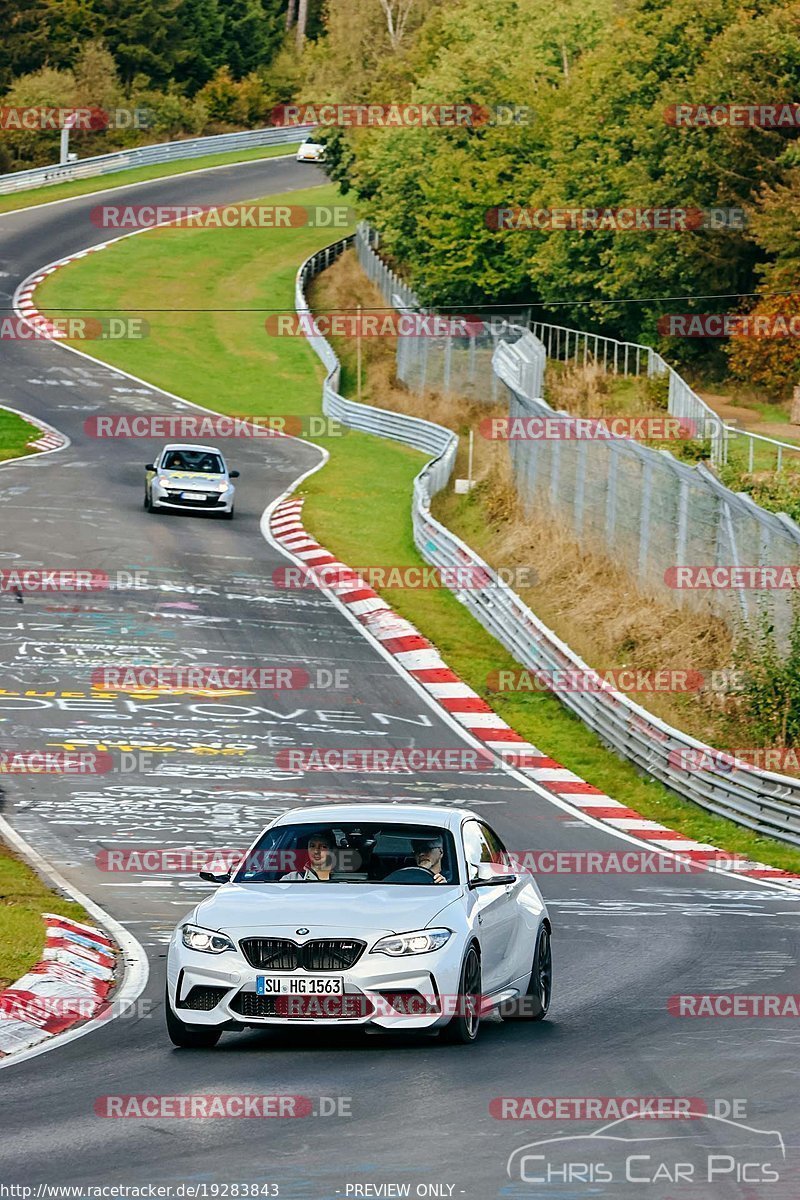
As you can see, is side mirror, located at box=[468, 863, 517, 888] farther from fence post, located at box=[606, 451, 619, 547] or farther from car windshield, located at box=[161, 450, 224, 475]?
car windshield, located at box=[161, 450, 224, 475]

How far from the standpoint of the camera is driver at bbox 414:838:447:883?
38.7 ft

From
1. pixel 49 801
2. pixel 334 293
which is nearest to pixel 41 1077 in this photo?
pixel 49 801

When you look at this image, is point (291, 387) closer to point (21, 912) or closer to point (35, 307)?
point (35, 307)

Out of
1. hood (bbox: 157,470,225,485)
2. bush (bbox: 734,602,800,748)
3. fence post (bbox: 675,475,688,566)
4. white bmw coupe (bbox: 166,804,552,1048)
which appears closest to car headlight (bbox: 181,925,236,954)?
white bmw coupe (bbox: 166,804,552,1048)

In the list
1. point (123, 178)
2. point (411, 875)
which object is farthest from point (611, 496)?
point (123, 178)

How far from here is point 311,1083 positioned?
9.81 m

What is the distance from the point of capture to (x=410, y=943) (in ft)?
35.3

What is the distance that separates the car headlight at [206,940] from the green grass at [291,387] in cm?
1124

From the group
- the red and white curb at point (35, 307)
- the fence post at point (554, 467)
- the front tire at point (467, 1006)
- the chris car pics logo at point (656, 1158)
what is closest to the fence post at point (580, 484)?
the fence post at point (554, 467)

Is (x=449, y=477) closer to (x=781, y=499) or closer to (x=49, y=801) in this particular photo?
(x=781, y=499)

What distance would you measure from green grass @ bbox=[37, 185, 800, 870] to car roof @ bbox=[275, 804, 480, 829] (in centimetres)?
947

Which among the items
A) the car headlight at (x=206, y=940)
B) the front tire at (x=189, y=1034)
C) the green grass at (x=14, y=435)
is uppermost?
the car headlight at (x=206, y=940)

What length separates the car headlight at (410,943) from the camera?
1071 cm

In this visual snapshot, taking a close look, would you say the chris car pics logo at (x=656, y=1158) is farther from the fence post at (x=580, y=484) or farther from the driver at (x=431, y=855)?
the fence post at (x=580, y=484)
